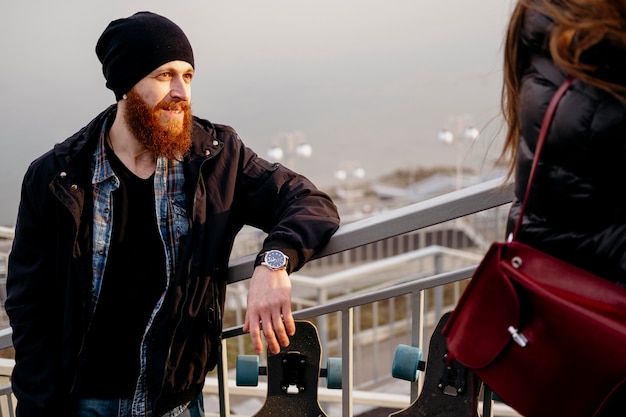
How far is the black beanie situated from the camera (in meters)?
1.90

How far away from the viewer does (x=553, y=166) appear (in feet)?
3.39

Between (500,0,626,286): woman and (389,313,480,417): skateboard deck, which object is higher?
(500,0,626,286): woman

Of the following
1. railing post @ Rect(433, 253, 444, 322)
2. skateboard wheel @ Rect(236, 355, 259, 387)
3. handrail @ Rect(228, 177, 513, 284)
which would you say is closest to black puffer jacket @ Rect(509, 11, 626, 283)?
handrail @ Rect(228, 177, 513, 284)

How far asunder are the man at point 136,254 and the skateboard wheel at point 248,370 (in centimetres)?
11

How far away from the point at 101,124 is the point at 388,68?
2109 centimetres

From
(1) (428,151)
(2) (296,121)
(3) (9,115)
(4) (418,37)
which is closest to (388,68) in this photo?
(4) (418,37)

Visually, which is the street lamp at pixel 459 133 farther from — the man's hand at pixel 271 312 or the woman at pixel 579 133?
the woman at pixel 579 133

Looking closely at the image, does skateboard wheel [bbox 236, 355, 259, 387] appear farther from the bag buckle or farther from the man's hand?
the bag buckle

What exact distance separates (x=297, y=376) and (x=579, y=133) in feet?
3.47

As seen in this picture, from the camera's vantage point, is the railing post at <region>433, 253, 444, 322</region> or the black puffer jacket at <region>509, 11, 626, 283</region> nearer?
the black puffer jacket at <region>509, 11, 626, 283</region>

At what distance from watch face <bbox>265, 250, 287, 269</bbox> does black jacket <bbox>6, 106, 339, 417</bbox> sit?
0.27 feet

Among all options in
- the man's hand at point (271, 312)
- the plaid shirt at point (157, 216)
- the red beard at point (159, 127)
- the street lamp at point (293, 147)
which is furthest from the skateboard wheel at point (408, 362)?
the street lamp at point (293, 147)

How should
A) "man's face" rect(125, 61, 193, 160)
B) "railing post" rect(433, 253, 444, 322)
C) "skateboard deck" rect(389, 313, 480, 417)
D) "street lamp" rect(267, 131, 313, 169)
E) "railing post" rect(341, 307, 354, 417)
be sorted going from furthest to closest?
"street lamp" rect(267, 131, 313, 169), "railing post" rect(433, 253, 444, 322), "man's face" rect(125, 61, 193, 160), "railing post" rect(341, 307, 354, 417), "skateboard deck" rect(389, 313, 480, 417)

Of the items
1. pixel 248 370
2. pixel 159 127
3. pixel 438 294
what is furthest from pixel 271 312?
pixel 438 294
